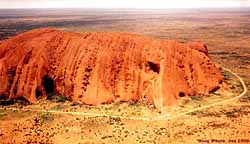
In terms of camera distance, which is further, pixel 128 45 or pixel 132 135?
pixel 128 45

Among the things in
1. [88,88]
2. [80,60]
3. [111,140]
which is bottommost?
[111,140]

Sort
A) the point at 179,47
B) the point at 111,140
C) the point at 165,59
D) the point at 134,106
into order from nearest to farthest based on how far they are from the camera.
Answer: the point at 111,140 → the point at 134,106 → the point at 165,59 → the point at 179,47

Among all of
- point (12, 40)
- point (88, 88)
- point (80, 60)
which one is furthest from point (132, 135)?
point (12, 40)

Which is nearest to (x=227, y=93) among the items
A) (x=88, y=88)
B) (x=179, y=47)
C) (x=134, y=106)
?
(x=179, y=47)

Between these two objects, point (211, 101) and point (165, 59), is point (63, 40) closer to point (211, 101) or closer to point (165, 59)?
point (165, 59)

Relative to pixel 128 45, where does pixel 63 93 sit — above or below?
below

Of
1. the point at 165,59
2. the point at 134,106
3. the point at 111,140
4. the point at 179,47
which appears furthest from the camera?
the point at 179,47

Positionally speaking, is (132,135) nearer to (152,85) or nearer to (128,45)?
(152,85)
